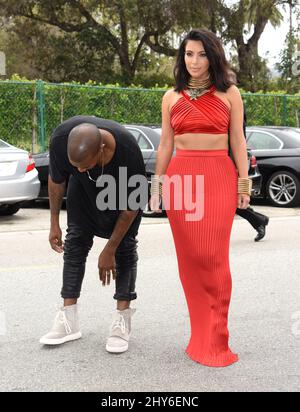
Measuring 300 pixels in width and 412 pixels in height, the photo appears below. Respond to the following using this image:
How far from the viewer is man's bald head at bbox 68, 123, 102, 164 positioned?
345cm

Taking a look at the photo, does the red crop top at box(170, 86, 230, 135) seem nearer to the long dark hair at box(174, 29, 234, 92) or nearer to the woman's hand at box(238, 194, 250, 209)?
the long dark hair at box(174, 29, 234, 92)

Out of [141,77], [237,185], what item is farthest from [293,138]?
[141,77]

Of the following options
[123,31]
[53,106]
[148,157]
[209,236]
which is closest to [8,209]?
[148,157]

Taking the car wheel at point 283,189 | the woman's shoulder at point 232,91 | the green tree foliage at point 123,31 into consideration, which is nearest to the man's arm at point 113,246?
the woman's shoulder at point 232,91

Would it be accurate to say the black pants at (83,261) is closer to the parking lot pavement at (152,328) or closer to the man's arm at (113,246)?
the man's arm at (113,246)

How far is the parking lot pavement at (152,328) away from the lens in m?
3.61

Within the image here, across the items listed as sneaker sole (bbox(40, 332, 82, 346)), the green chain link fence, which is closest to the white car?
the green chain link fence

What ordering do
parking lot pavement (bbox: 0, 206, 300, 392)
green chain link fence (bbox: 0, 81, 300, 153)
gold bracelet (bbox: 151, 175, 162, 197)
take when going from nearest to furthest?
parking lot pavement (bbox: 0, 206, 300, 392)
gold bracelet (bbox: 151, 175, 162, 197)
green chain link fence (bbox: 0, 81, 300, 153)

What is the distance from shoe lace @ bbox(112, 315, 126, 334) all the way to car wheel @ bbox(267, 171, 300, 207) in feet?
25.7

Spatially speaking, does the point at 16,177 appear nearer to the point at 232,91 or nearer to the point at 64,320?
the point at 64,320

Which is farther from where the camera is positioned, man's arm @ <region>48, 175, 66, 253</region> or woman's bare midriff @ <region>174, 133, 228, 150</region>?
man's arm @ <region>48, 175, 66, 253</region>

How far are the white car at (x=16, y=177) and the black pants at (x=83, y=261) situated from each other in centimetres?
561

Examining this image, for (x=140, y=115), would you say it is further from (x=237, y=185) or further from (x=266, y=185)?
(x=237, y=185)
